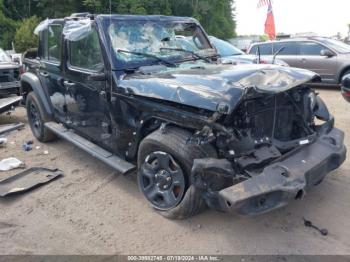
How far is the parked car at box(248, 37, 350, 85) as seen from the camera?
10.8m

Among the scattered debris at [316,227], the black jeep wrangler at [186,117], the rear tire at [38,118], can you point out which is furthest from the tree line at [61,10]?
the scattered debris at [316,227]

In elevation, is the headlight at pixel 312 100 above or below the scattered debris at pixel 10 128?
above

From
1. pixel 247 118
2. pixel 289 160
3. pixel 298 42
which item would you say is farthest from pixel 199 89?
pixel 298 42

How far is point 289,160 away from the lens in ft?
11.0

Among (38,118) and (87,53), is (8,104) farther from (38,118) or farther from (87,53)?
(87,53)

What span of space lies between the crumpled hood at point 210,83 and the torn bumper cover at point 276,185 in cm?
62

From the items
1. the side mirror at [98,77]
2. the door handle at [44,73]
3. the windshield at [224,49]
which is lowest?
the door handle at [44,73]

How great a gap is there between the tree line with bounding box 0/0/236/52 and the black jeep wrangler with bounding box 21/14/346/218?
43.1 feet

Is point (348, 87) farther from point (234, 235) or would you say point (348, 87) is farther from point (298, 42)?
point (298, 42)

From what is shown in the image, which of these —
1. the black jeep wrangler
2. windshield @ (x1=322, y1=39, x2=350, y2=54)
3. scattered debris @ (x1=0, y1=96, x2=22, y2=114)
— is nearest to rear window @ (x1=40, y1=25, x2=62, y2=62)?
the black jeep wrangler

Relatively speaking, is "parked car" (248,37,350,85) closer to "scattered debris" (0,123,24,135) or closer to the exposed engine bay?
"scattered debris" (0,123,24,135)

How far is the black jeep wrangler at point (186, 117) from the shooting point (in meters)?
3.15

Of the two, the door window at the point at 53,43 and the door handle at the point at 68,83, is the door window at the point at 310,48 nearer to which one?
the door window at the point at 53,43

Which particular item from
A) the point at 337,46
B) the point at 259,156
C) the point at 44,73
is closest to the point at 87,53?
the point at 44,73
